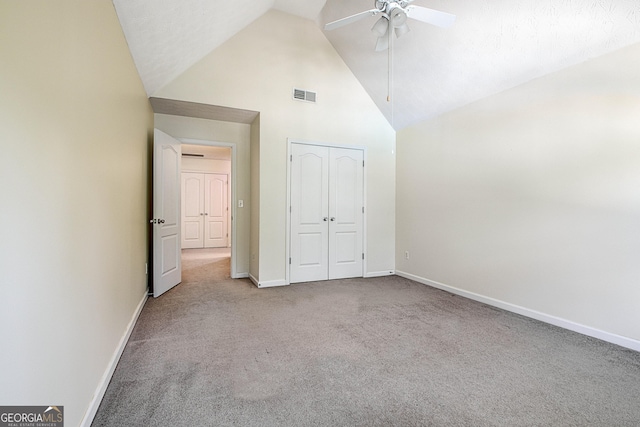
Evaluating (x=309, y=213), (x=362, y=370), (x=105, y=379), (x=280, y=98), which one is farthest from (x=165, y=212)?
(x=362, y=370)

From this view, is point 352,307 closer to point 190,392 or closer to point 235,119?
point 190,392

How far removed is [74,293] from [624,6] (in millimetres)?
4053

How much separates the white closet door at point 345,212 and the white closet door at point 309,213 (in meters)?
0.10

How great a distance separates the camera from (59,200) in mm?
1231

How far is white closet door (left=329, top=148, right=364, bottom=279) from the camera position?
466 centimetres

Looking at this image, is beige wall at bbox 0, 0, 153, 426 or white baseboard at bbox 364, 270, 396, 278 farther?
white baseboard at bbox 364, 270, 396, 278

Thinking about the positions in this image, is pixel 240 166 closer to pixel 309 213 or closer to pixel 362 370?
pixel 309 213

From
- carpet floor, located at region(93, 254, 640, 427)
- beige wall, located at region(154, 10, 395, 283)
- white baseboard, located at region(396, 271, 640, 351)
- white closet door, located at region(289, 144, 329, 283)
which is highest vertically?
beige wall, located at region(154, 10, 395, 283)

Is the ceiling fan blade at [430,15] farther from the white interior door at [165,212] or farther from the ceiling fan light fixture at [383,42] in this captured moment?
the white interior door at [165,212]

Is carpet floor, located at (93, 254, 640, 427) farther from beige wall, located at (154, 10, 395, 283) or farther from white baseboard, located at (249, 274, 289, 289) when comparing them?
beige wall, located at (154, 10, 395, 283)

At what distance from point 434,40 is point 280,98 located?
6.91 ft

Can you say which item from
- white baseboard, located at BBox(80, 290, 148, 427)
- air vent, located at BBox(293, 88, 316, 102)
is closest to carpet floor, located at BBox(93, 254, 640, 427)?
white baseboard, located at BBox(80, 290, 148, 427)

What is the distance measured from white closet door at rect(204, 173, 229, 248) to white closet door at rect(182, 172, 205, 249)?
0.14m

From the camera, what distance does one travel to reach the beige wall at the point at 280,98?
12.9ft
